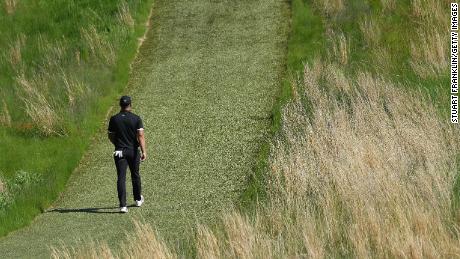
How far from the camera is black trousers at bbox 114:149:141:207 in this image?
12648 millimetres

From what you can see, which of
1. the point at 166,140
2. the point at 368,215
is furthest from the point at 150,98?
the point at 368,215

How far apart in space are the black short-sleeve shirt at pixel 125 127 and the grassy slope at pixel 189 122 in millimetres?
1194

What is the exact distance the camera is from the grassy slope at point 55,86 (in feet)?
47.7

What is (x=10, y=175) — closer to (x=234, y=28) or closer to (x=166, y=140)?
(x=166, y=140)

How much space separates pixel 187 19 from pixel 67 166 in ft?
27.5

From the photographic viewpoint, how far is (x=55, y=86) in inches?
726

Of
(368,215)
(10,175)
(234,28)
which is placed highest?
(234,28)

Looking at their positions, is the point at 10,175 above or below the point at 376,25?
below

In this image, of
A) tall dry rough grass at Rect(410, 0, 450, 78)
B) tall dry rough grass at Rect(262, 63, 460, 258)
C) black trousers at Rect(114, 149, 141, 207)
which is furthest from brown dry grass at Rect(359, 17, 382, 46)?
black trousers at Rect(114, 149, 141, 207)

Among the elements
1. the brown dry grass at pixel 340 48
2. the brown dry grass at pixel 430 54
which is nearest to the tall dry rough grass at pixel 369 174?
the brown dry grass at pixel 430 54

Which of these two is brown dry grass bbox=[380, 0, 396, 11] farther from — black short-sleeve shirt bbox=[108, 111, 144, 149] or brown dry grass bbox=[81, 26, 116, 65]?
black short-sleeve shirt bbox=[108, 111, 144, 149]

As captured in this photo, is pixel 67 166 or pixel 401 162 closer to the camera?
pixel 401 162

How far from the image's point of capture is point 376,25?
60.4 ft

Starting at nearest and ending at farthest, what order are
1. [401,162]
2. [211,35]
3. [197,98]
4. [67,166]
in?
[401,162] < [67,166] < [197,98] < [211,35]
